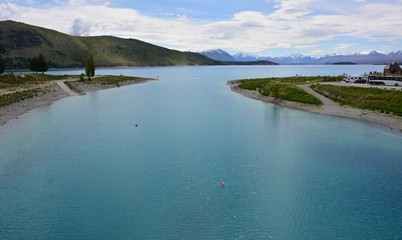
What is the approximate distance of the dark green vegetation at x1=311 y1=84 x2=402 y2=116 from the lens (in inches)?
2997

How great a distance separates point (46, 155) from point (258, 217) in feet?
106

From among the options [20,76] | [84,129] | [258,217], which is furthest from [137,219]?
[20,76]

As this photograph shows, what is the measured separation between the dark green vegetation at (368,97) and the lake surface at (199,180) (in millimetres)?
10489

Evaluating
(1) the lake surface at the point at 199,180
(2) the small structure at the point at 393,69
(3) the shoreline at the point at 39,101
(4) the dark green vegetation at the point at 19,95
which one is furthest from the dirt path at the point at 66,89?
(2) the small structure at the point at 393,69

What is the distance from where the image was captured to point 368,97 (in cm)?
8594

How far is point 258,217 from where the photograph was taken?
30.2m

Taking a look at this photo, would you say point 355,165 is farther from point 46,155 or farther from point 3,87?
point 3,87

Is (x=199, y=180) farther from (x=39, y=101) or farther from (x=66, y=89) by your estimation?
(x=66, y=89)

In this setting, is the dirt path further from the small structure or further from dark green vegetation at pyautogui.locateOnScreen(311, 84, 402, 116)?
the small structure

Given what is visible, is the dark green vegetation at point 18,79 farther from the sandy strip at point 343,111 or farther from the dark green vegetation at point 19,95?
the sandy strip at point 343,111

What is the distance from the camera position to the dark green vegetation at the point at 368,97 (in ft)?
250

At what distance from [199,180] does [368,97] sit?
6503 centimetres

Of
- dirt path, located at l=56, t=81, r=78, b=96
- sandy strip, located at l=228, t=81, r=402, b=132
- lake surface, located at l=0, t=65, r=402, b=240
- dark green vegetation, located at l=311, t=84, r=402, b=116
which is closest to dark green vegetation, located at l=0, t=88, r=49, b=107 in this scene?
dirt path, located at l=56, t=81, r=78, b=96

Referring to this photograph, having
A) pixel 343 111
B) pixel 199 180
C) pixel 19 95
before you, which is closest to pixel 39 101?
pixel 19 95
